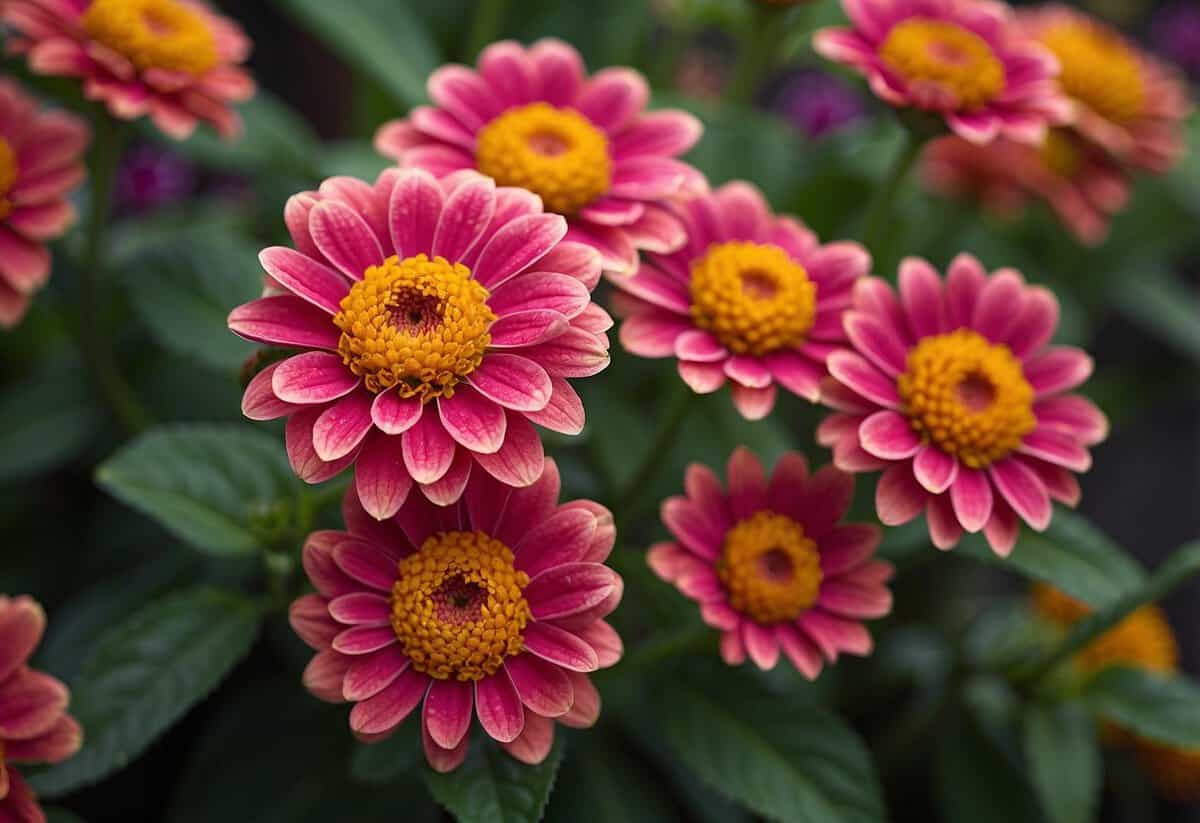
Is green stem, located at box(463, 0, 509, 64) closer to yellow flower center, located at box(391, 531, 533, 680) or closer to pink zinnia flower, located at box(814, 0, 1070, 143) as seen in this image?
pink zinnia flower, located at box(814, 0, 1070, 143)

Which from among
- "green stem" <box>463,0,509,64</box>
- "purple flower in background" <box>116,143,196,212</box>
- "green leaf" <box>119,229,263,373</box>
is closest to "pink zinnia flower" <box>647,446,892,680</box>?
"green leaf" <box>119,229,263,373</box>

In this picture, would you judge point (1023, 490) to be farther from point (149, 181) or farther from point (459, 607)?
point (149, 181)

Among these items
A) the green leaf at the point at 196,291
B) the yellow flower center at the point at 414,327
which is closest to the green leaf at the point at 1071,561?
the yellow flower center at the point at 414,327

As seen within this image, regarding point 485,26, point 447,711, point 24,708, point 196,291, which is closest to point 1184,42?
point 485,26

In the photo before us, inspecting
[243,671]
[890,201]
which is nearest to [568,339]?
[890,201]

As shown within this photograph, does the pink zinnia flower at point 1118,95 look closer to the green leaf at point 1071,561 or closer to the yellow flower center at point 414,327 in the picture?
the green leaf at point 1071,561

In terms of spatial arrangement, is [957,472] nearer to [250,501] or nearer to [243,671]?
[250,501]

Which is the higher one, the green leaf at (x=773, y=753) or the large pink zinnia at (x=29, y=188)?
the large pink zinnia at (x=29, y=188)
